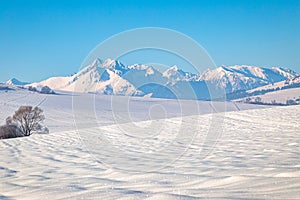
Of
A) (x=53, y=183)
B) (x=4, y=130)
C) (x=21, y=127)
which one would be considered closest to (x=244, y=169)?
(x=53, y=183)

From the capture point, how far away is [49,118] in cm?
5003

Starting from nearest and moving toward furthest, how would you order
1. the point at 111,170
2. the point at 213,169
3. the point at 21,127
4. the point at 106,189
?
the point at 106,189, the point at 213,169, the point at 111,170, the point at 21,127

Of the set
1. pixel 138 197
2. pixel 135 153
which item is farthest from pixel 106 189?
pixel 135 153

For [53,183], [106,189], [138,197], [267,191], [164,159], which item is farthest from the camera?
[164,159]

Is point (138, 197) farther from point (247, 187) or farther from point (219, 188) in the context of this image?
point (247, 187)

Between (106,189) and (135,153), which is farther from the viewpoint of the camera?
(135,153)

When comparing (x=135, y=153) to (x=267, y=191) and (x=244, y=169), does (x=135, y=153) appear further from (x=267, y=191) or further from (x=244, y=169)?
(x=267, y=191)

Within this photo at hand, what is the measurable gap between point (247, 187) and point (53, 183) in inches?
158

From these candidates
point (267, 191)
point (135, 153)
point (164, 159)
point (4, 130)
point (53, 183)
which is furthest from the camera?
point (4, 130)

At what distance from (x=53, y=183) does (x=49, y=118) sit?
45.8m

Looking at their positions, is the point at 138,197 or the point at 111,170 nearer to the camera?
the point at 138,197

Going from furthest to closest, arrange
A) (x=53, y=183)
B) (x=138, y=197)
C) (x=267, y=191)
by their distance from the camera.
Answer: (x=53, y=183) → (x=138, y=197) → (x=267, y=191)

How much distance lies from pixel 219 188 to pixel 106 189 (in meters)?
2.06

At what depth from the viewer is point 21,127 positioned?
30.0 m
